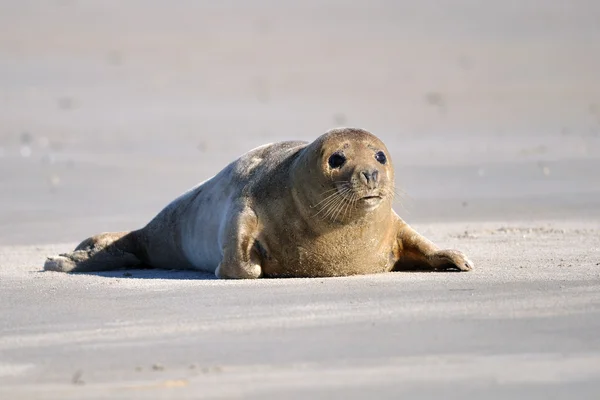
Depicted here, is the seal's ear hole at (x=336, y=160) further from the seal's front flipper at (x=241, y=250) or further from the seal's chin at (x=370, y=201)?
the seal's front flipper at (x=241, y=250)

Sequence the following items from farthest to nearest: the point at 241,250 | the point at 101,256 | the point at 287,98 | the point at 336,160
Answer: the point at 287,98 → the point at 101,256 → the point at 241,250 → the point at 336,160

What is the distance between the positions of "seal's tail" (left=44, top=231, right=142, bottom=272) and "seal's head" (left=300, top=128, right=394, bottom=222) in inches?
65.2

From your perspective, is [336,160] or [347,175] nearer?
[347,175]

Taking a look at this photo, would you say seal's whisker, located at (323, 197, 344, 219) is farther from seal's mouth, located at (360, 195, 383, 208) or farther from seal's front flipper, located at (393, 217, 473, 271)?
seal's front flipper, located at (393, 217, 473, 271)

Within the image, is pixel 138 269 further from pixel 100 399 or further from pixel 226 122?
pixel 226 122

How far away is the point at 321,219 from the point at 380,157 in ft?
1.42

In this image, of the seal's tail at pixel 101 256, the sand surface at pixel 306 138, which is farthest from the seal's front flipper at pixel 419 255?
the seal's tail at pixel 101 256

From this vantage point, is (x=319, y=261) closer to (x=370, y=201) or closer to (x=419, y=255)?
(x=370, y=201)

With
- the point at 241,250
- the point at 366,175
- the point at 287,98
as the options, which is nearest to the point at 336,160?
the point at 366,175

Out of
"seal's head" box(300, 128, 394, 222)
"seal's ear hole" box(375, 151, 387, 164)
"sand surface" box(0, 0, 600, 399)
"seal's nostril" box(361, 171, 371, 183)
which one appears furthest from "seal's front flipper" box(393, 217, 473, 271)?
"seal's nostril" box(361, 171, 371, 183)

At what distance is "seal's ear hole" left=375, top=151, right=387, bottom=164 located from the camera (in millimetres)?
6949

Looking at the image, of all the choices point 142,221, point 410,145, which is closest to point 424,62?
point 410,145

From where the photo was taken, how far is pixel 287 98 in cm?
2053

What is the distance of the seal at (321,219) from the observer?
6845mm
